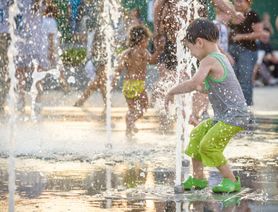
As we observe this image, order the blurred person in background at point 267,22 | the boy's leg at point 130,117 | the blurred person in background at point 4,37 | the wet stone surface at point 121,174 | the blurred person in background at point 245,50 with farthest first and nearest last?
1. the blurred person in background at point 267,22
2. the blurred person in background at point 245,50
3. the blurred person in background at point 4,37
4. the boy's leg at point 130,117
5. the wet stone surface at point 121,174

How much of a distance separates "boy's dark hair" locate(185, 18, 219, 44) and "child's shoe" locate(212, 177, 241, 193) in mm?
1003

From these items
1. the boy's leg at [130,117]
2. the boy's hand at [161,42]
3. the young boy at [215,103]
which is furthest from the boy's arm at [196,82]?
the boy's leg at [130,117]

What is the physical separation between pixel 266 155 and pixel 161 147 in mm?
1199

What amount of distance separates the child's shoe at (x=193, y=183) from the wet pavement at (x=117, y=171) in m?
0.10

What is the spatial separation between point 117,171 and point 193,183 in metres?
1.13

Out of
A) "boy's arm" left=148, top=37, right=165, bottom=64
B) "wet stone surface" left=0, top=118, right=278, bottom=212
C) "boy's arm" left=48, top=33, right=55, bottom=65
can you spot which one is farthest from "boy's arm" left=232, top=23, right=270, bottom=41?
"wet stone surface" left=0, top=118, right=278, bottom=212

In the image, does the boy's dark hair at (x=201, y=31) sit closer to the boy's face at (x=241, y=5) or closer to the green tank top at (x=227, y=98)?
the green tank top at (x=227, y=98)

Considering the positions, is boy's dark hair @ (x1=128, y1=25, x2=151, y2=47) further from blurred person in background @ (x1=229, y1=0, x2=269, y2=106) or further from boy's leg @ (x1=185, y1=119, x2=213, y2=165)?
boy's leg @ (x1=185, y1=119, x2=213, y2=165)

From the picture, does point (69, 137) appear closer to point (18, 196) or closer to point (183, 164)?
point (183, 164)

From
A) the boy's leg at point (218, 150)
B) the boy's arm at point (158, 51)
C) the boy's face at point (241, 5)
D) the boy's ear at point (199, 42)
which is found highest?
the boy's face at point (241, 5)

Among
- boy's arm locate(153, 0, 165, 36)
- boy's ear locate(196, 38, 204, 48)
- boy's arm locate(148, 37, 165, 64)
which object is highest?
boy's arm locate(153, 0, 165, 36)

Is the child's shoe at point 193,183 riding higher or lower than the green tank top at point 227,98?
lower

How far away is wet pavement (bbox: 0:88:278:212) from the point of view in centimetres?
712

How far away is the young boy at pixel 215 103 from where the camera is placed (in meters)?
7.65
